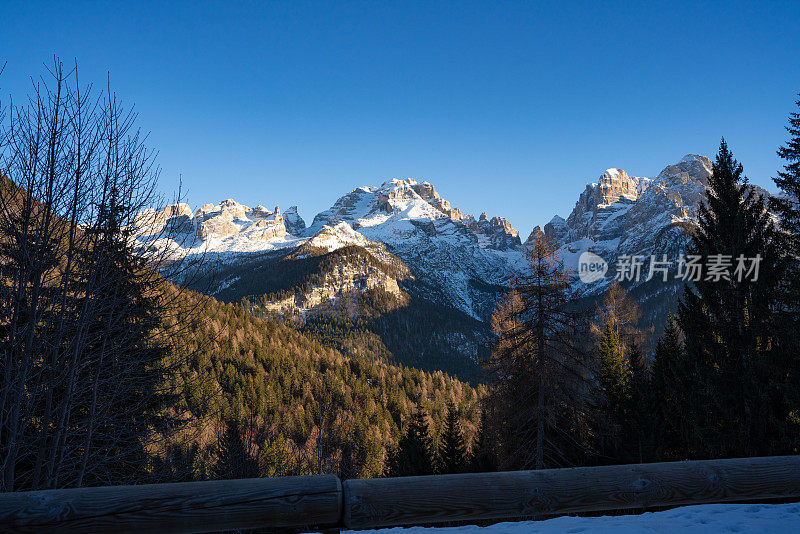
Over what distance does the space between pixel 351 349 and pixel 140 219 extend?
158 meters

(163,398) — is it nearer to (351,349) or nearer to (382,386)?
(382,386)

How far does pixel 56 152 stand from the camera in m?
5.29

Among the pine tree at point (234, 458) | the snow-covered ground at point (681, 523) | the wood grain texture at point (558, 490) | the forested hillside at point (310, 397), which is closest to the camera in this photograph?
the wood grain texture at point (558, 490)

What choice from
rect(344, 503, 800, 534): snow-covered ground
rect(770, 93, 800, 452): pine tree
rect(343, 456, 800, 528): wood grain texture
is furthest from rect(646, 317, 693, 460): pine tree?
rect(343, 456, 800, 528): wood grain texture

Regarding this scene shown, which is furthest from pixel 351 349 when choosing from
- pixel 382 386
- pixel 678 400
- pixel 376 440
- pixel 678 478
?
pixel 678 478

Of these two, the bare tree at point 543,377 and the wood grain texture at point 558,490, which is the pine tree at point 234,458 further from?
the wood grain texture at point 558,490

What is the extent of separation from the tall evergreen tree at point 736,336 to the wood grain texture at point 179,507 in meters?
15.0

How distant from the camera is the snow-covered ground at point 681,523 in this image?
393cm

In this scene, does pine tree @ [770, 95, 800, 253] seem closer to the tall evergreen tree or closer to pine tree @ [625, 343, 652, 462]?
the tall evergreen tree

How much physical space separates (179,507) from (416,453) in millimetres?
27254

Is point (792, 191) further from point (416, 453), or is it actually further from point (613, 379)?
point (416, 453)

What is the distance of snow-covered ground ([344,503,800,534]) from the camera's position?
3.93m

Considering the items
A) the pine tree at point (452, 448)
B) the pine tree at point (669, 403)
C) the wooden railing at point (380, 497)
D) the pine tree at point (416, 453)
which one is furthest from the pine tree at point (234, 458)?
the wooden railing at point (380, 497)

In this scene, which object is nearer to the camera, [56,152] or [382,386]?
[56,152]
